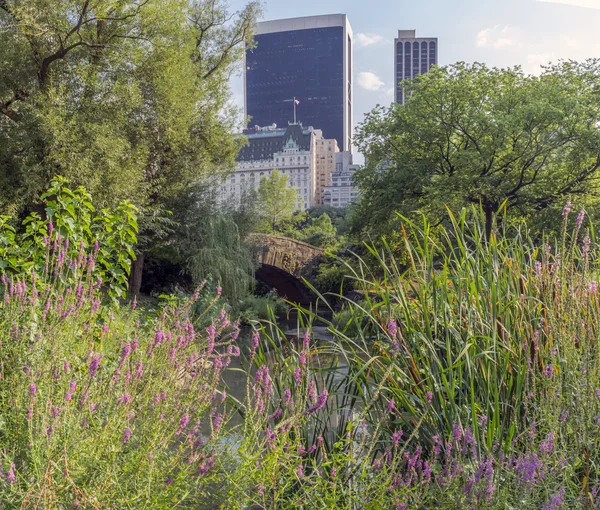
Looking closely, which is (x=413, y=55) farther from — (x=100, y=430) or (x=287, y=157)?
(x=100, y=430)

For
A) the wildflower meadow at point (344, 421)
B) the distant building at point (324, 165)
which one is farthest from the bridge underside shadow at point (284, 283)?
the distant building at point (324, 165)

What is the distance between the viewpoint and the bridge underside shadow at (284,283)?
17422mm

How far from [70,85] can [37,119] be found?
1.24 m

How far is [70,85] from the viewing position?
10789 mm

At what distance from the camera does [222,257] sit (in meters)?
12.4

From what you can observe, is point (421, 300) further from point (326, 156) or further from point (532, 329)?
point (326, 156)

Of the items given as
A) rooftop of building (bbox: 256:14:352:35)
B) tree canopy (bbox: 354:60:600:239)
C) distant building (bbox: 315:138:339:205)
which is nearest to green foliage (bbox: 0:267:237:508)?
tree canopy (bbox: 354:60:600:239)

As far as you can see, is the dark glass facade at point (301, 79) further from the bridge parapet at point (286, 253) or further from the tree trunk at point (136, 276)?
the tree trunk at point (136, 276)

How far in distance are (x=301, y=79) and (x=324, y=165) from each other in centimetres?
2258

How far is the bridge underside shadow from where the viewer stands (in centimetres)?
1742

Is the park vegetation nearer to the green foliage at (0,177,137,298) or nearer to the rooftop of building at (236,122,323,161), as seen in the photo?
the green foliage at (0,177,137,298)

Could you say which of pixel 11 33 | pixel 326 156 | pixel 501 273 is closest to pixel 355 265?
pixel 11 33

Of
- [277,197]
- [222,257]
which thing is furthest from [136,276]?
[277,197]

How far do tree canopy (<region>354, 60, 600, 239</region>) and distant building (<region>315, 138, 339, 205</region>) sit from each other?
8184 centimetres
